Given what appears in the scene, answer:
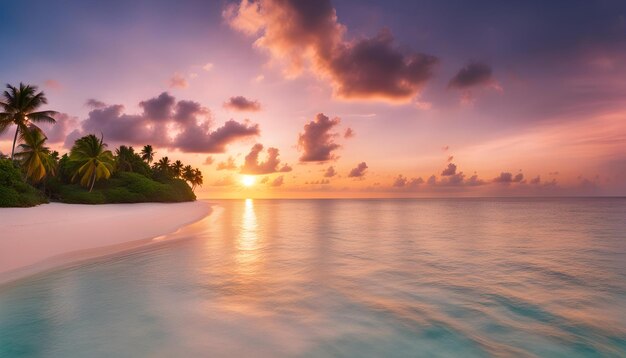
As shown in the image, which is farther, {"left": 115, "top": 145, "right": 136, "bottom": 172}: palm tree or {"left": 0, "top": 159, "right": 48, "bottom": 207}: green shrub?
{"left": 115, "top": 145, "right": 136, "bottom": 172}: palm tree

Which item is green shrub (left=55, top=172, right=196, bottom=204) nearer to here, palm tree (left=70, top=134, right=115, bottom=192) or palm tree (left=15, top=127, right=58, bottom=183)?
palm tree (left=70, top=134, right=115, bottom=192)

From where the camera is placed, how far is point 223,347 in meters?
5.63

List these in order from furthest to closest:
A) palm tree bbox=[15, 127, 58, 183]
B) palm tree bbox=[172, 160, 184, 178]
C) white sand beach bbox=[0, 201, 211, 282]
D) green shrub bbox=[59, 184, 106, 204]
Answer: palm tree bbox=[172, 160, 184, 178], green shrub bbox=[59, 184, 106, 204], palm tree bbox=[15, 127, 58, 183], white sand beach bbox=[0, 201, 211, 282]

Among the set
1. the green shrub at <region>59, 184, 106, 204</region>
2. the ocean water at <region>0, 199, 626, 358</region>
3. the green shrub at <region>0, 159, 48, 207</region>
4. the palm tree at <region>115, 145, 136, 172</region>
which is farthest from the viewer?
the palm tree at <region>115, 145, 136, 172</region>

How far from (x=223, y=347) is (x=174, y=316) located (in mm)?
2065

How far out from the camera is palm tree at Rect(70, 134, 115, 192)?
40.6m

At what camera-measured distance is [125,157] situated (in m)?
53.2

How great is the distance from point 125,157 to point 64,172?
990 cm

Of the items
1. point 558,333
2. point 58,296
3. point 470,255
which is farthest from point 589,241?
point 58,296

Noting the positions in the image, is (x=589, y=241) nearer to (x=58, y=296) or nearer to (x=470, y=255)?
(x=470, y=255)

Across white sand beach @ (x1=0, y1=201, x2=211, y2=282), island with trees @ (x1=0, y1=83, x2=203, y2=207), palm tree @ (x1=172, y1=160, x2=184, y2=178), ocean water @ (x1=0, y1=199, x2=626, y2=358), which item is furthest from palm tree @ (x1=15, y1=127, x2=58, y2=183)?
palm tree @ (x1=172, y1=160, x2=184, y2=178)

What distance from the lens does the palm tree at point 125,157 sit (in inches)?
2044

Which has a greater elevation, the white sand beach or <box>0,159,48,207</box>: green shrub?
<box>0,159,48,207</box>: green shrub

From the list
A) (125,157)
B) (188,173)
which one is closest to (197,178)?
(188,173)
